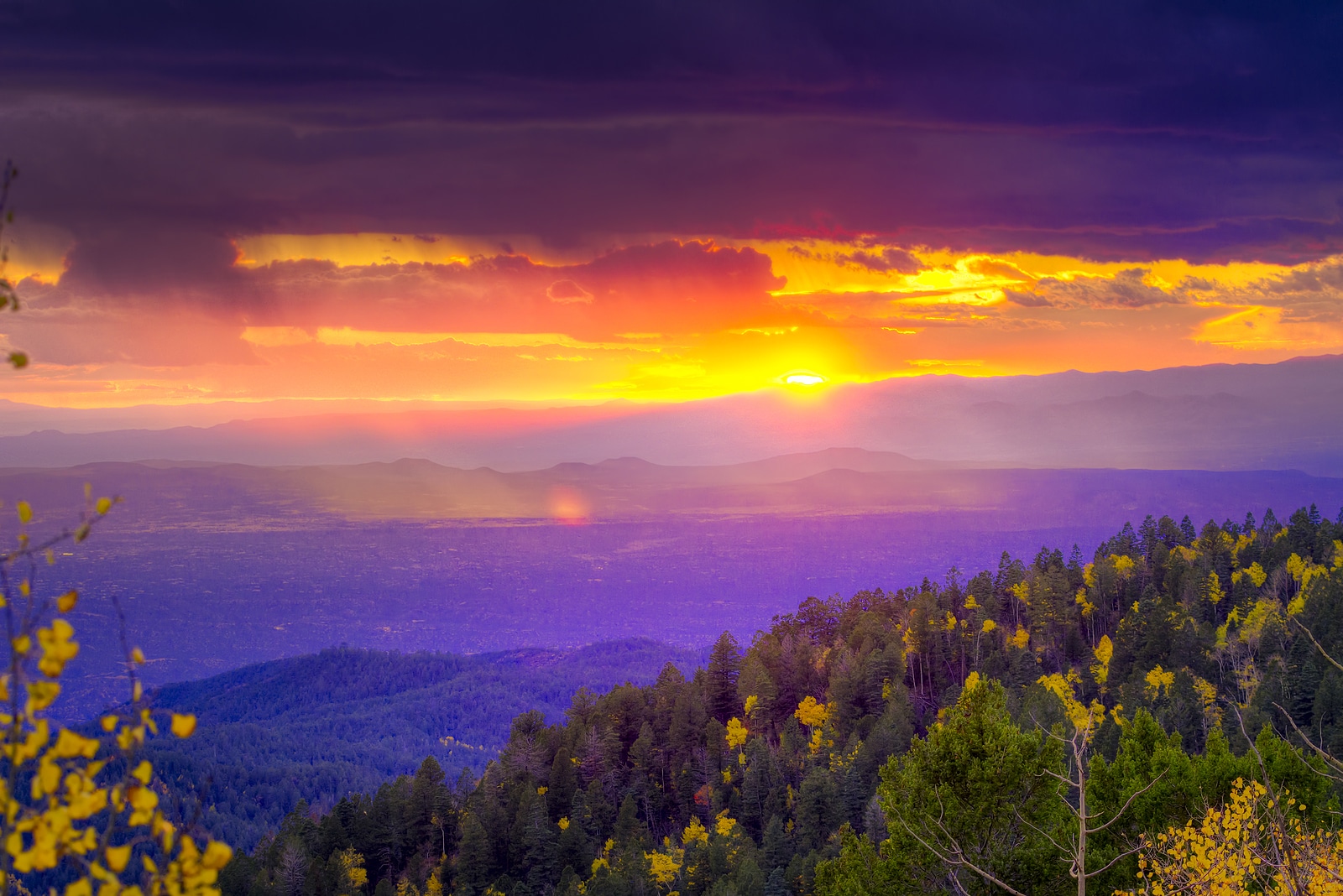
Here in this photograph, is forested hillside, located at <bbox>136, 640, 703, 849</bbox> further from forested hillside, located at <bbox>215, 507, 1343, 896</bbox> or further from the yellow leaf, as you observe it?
the yellow leaf

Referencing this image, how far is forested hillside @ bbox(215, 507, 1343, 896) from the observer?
2145 cm

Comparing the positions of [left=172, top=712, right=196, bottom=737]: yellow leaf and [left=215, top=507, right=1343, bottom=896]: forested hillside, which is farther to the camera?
[left=215, top=507, right=1343, bottom=896]: forested hillside

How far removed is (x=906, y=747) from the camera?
60.0 m

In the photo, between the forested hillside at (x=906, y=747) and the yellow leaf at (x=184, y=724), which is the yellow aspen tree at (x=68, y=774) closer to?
the yellow leaf at (x=184, y=724)

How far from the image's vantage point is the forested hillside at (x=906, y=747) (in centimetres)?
2145

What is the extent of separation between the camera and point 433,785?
217ft

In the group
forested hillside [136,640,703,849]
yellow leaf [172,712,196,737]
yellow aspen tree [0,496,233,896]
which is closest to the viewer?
yellow leaf [172,712,196,737]

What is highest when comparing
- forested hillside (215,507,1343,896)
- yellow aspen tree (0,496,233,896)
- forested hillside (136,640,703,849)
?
yellow aspen tree (0,496,233,896)

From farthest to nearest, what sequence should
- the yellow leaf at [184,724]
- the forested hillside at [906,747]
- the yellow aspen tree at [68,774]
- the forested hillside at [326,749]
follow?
the forested hillside at [326,749], the forested hillside at [906,747], the yellow aspen tree at [68,774], the yellow leaf at [184,724]

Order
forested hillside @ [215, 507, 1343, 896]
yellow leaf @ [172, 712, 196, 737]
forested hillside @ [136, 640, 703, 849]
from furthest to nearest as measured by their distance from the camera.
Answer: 1. forested hillside @ [136, 640, 703, 849]
2. forested hillside @ [215, 507, 1343, 896]
3. yellow leaf @ [172, 712, 196, 737]

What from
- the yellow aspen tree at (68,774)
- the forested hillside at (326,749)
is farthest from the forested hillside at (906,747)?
the forested hillside at (326,749)

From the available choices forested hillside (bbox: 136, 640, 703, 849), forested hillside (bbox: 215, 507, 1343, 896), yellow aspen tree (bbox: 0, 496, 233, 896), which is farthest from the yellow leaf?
forested hillside (bbox: 136, 640, 703, 849)

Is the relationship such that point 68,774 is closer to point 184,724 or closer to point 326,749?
point 184,724

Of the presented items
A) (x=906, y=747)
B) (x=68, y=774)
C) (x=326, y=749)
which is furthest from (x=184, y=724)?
(x=326, y=749)
